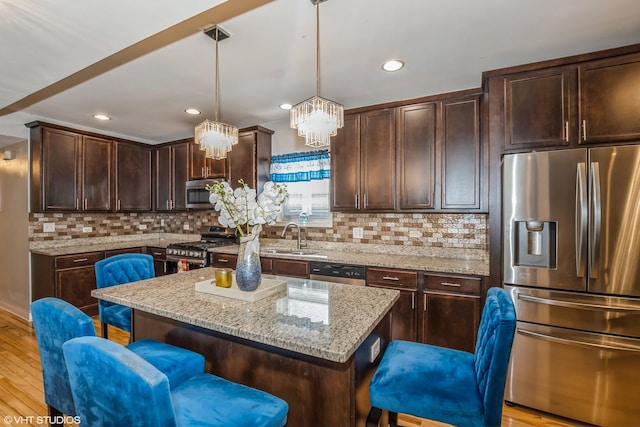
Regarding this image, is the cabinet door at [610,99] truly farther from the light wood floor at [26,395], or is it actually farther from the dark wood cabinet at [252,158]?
the dark wood cabinet at [252,158]

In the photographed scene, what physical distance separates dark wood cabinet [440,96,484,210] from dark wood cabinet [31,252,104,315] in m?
4.10

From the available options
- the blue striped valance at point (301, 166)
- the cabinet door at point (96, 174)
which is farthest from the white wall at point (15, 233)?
the blue striped valance at point (301, 166)

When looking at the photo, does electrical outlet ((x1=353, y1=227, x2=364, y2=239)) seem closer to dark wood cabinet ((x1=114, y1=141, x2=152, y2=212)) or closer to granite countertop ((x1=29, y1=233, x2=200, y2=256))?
granite countertop ((x1=29, y1=233, x2=200, y2=256))

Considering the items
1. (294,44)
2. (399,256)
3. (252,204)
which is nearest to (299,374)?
(252,204)

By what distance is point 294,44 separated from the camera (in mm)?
2094

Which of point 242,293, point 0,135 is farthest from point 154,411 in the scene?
point 0,135

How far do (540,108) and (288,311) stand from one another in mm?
2278

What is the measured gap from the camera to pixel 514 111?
7.63ft

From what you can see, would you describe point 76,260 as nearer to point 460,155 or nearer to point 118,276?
point 118,276

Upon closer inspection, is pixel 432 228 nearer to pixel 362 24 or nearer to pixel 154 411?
pixel 362 24

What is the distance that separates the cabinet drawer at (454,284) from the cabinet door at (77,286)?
3878mm

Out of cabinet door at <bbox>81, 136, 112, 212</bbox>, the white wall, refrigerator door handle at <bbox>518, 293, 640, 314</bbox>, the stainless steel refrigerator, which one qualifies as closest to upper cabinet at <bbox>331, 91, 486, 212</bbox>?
the stainless steel refrigerator

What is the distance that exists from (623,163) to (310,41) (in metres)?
2.11

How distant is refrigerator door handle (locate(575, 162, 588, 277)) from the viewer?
2.00 metres
